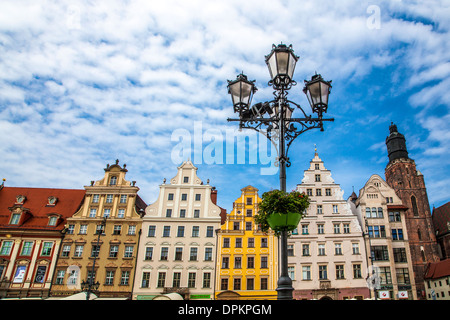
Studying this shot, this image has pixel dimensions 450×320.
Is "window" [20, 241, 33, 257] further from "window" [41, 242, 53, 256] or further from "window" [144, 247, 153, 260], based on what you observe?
"window" [144, 247, 153, 260]

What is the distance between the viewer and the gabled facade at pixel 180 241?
30.7m

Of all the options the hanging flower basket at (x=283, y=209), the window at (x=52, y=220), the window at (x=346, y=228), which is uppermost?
the window at (x=346, y=228)

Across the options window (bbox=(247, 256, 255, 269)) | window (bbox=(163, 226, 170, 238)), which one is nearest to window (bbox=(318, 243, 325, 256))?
window (bbox=(247, 256, 255, 269))

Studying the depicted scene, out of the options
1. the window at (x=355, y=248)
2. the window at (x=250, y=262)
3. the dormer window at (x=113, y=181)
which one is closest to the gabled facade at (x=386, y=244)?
the window at (x=355, y=248)

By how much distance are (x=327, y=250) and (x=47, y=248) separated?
93.7 ft

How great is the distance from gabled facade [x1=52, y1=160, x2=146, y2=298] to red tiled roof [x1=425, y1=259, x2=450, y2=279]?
124 ft

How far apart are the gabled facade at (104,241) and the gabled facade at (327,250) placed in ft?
54.7

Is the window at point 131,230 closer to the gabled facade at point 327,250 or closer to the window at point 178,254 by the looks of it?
the window at point 178,254

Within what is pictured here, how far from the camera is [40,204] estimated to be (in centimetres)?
3562

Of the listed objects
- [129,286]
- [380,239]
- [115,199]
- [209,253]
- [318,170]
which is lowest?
[129,286]
